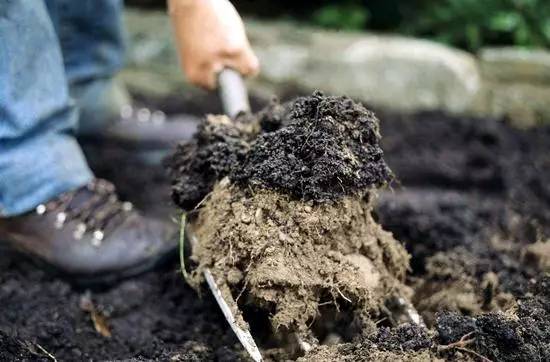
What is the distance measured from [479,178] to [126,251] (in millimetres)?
1198

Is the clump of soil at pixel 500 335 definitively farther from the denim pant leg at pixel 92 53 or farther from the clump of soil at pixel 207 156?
the denim pant leg at pixel 92 53

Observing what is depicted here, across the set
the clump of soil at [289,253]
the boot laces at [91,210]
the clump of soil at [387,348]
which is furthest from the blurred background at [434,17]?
the clump of soil at [387,348]

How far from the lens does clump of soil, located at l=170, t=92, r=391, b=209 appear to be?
1301mm

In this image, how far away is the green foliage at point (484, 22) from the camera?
287cm

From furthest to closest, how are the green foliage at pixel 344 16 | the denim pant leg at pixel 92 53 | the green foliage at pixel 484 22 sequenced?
1. the green foliage at pixel 344 16
2. the green foliage at pixel 484 22
3. the denim pant leg at pixel 92 53

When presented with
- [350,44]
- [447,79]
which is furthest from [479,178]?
[350,44]

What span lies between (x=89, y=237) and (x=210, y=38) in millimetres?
561

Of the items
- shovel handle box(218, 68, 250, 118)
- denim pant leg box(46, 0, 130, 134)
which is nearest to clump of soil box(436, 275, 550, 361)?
shovel handle box(218, 68, 250, 118)

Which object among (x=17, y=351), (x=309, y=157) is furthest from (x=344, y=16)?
(x=17, y=351)

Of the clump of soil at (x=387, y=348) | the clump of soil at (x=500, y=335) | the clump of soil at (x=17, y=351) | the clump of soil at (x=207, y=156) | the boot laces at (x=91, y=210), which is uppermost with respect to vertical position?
the clump of soil at (x=207, y=156)

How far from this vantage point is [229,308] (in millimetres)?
1318

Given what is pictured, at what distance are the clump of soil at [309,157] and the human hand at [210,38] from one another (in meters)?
0.28

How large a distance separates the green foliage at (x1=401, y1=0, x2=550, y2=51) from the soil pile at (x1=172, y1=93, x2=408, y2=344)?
1740 mm

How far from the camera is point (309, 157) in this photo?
132 cm
